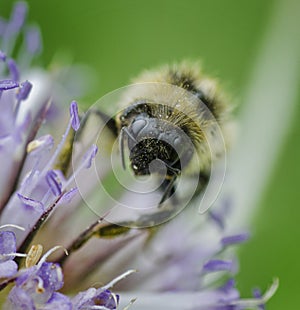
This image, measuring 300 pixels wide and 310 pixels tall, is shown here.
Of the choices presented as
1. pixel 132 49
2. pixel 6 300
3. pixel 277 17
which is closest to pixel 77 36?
pixel 132 49

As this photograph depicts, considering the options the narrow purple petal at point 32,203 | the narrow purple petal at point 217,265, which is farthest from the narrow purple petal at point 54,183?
the narrow purple petal at point 217,265

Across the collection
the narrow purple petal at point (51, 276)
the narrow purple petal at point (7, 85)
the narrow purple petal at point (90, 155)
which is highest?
the narrow purple petal at point (7, 85)

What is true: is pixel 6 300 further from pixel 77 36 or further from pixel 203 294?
pixel 77 36

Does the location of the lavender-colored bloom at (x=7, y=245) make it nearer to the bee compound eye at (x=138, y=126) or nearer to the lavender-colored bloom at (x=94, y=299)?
the lavender-colored bloom at (x=94, y=299)

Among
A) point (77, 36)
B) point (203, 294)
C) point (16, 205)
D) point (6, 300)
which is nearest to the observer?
point (6, 300)

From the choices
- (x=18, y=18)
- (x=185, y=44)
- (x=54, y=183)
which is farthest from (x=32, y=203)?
(x=185, y=44)

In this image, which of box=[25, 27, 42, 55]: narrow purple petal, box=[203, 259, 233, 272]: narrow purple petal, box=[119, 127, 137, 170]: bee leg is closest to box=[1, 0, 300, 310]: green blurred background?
box=[25, 27, 42, 55]: narrow purple petal

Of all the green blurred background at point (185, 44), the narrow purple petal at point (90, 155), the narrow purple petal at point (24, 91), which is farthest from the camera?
the green blurred background at point (185, 44)
